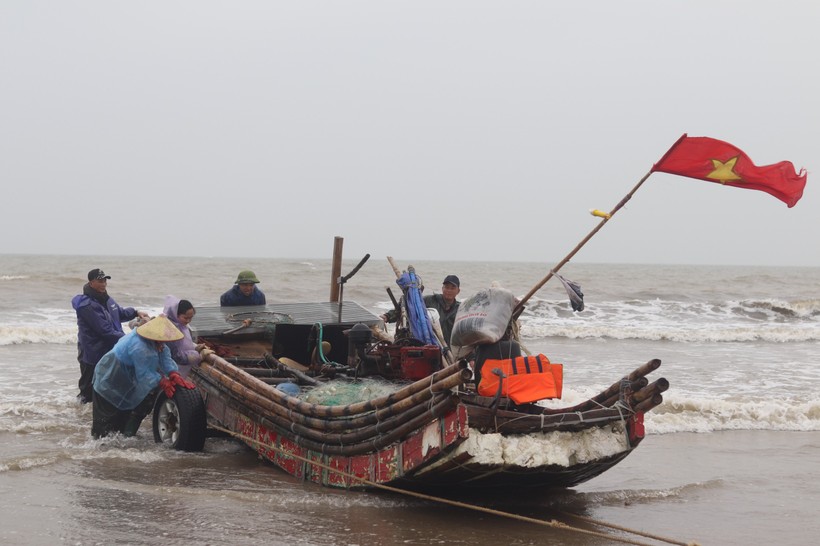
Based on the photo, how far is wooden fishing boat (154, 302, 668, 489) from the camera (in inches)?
193

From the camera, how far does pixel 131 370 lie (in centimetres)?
708

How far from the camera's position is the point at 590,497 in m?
6.12

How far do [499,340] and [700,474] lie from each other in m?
2.60

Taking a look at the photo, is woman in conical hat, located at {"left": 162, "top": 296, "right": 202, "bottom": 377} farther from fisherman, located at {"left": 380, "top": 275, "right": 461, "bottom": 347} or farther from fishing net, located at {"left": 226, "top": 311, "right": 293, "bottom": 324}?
fisherman, located at {"left": 380, "top": 275, "right": 461, "bottom": 347}

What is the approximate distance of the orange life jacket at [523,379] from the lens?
5.11m

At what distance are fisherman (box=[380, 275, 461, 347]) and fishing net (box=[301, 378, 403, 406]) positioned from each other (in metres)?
1.09

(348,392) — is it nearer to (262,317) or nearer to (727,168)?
(262,317)

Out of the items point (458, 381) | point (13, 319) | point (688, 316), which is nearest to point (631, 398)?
point (458, 381)

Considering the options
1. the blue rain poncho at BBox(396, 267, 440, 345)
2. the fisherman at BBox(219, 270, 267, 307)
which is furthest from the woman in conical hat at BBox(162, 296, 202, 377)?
the blue rain poncho at BBox(396, 267, 440, 345)

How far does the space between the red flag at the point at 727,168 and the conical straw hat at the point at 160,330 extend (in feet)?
13.4

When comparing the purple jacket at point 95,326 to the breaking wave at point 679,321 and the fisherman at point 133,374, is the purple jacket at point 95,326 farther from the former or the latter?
the breaking wave at point 679,321

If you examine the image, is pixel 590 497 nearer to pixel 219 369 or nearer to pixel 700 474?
pixel 700 474

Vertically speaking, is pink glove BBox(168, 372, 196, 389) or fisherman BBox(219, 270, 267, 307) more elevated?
fisherman BBox(219, 270, 267, 307)

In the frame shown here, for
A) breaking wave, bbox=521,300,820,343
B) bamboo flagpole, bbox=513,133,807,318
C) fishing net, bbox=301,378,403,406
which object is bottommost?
breaking wave, bbox=521,300,820,343
